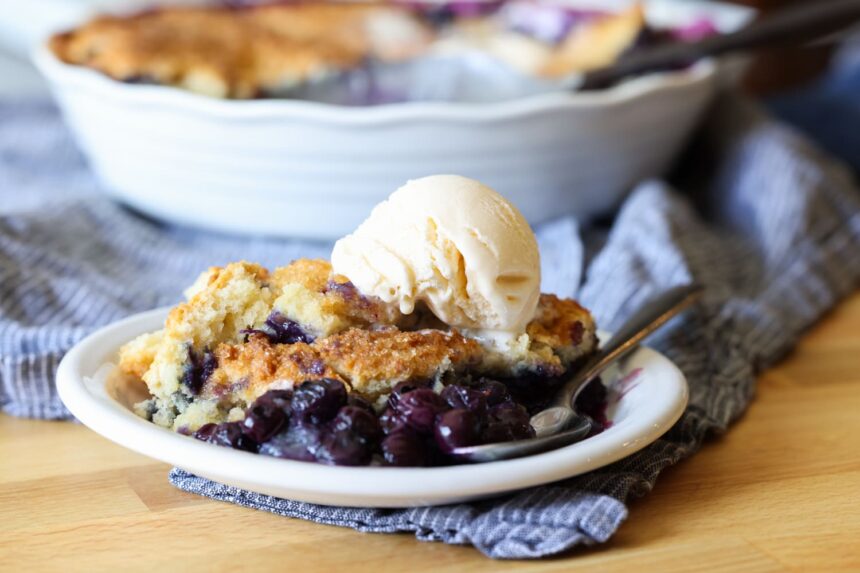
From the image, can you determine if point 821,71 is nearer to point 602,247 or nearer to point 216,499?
point 602,247

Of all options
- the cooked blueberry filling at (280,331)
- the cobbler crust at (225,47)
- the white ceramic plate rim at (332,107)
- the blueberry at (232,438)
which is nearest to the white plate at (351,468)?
the blueberry at (232,438)

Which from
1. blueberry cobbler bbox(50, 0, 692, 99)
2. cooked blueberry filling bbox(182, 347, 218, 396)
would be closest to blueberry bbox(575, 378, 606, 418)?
cooked blueberry filling bbox(182, 347, 218, 396)

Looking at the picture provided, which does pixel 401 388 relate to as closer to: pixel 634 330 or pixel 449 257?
pixel 449 257

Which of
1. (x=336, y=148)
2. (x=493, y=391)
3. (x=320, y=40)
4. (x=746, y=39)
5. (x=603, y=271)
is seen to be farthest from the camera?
(x=320, y=40)

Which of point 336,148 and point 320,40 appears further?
point 320,40

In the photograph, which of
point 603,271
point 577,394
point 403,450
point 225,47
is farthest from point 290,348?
point 225,47

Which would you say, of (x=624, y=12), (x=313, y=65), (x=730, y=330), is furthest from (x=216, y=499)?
(x=624, y=12)
